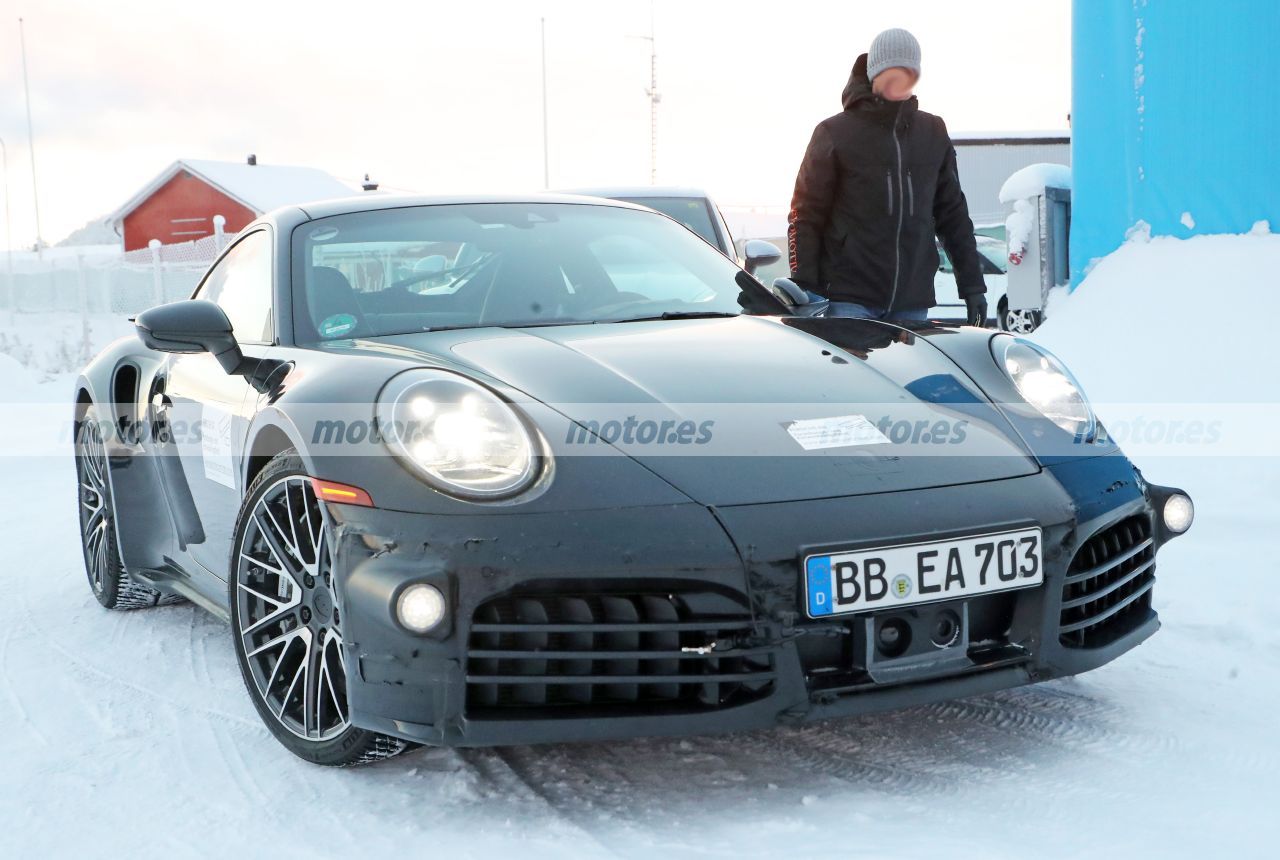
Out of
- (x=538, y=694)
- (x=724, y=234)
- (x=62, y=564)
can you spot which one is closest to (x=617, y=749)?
(x=538, y=694)

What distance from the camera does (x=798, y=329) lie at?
11.4ft

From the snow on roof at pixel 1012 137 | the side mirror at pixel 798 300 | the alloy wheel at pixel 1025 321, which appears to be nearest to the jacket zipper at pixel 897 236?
the side mirror at pixel 798 300

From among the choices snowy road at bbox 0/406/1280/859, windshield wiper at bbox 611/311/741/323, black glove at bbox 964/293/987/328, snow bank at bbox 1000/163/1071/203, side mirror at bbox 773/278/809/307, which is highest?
snow bank at bbox 1000/163/1071/203

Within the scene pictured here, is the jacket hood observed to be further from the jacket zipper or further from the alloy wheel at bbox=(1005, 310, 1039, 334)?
the alloy wheel at bbox=(1005, 310, 1039, 334)

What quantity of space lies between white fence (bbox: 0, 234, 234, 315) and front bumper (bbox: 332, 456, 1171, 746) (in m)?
18.1

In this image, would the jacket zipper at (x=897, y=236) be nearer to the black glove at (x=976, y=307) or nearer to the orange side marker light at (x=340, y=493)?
the black glove at (x=976, y=307)

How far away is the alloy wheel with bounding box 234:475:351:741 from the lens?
2750 mm

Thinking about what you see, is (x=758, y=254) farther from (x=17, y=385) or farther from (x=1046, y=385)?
(x=17, y=385)

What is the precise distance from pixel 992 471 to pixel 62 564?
3.90 metres

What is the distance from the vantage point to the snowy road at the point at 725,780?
2.41 metres

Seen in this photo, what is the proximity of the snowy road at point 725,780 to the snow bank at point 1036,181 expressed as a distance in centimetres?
753

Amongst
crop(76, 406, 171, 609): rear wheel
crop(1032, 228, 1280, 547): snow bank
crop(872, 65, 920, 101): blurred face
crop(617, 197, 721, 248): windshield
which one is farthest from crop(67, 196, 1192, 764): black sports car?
crop(617, 197, 721, 248): windshield

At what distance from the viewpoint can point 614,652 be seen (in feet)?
7.93

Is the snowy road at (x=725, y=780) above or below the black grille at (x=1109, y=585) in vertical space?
below
